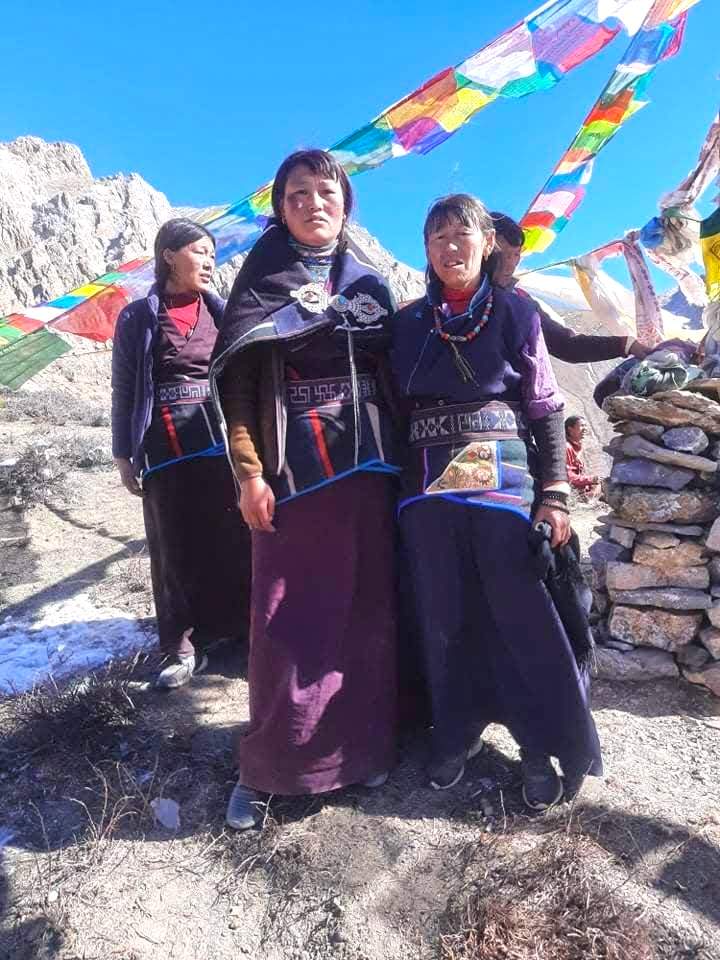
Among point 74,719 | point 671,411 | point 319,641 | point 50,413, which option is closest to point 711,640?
point 671,411

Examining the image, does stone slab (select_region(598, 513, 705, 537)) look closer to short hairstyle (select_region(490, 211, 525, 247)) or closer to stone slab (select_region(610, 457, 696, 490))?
stone slab (select_region(610, 457, 696, 490))

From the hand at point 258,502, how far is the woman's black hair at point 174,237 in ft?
4.41

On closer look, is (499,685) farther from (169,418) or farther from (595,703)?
(169,418)

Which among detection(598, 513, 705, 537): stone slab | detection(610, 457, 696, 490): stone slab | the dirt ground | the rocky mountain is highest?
the rocky mountain

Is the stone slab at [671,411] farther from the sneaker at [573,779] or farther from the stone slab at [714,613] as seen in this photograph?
the sneaker at [573,779]

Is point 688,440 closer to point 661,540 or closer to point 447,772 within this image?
point 661,540

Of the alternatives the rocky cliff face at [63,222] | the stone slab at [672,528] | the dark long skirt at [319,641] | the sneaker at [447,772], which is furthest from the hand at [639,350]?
the rocky cliff face at [63,222]

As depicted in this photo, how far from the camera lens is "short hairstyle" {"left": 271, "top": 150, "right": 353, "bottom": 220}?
1.90m

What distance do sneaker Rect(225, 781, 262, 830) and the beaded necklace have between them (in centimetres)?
146

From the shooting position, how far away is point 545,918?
1.54 m

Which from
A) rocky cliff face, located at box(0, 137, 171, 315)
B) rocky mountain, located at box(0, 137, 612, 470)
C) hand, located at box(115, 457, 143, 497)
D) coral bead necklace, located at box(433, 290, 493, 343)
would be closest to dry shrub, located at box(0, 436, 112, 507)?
hand, located at box(115, 457, 143, 497)

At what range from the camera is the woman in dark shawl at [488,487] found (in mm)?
1868

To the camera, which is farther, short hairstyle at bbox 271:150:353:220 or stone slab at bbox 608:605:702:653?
stone slab at bbox 608:605:702:653

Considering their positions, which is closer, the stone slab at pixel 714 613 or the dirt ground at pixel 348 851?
the dirt ground at pixel 348 851
